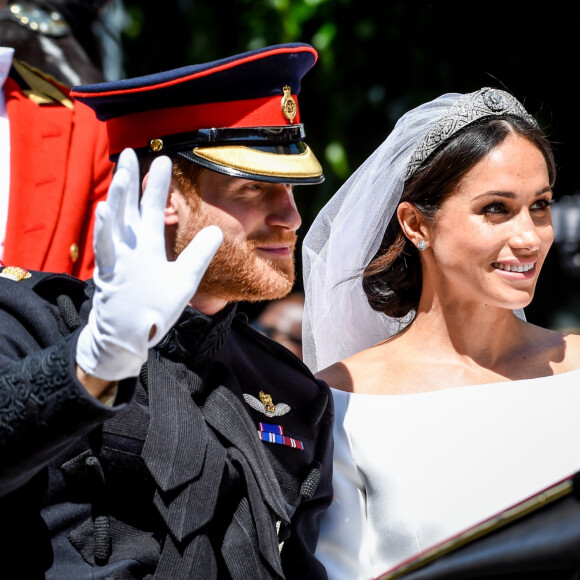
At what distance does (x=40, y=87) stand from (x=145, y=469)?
1620mm

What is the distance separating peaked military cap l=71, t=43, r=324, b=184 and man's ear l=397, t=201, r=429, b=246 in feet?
1.96

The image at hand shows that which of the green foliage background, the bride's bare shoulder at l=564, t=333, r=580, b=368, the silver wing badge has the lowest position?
the green foliage background

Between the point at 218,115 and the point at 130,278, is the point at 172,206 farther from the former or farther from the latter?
the point at 130,278

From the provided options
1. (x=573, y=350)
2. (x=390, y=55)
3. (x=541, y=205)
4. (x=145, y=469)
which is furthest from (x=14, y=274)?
(x=390, y=55)

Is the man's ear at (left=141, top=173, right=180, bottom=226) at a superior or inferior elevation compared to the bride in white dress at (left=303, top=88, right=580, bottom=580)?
superior

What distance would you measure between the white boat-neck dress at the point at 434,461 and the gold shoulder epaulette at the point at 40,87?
1.30 metres

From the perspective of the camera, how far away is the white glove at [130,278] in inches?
73.5

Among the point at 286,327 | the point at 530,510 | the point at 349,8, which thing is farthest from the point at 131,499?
the point at 349,8

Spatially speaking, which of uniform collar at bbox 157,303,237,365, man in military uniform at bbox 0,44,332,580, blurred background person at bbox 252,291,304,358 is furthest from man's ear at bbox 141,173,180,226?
blurred background person at bbox 252,291,304,358

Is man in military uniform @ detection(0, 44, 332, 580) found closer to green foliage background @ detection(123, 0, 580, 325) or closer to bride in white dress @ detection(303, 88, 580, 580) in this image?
bride in white dress @ detection(303, 88, 580, 580)

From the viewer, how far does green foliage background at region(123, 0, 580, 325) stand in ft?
18.5

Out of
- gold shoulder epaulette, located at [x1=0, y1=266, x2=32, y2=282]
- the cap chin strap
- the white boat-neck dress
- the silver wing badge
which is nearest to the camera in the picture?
gold shoulder epaulette, located at [x1=0, y1=266, x2=32, y2=282]

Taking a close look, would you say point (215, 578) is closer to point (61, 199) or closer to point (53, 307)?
point (53, 307)

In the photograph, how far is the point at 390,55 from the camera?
19.2ft
